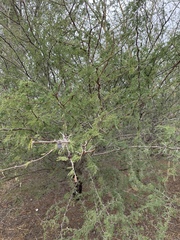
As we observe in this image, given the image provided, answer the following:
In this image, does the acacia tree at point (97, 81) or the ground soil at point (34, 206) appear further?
the ground soil at point (34, 206)

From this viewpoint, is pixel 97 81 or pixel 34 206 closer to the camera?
pixel 97 81

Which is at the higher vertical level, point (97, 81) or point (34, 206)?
point (97, 81)

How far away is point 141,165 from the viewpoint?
2367 millimetres

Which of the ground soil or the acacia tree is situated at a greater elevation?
the acacia tree

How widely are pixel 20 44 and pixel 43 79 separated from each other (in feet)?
1.70

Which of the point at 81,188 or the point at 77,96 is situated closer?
the point at 77,96

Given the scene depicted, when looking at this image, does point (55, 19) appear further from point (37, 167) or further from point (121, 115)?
point (37, 167)

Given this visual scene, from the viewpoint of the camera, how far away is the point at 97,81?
82.5 inches

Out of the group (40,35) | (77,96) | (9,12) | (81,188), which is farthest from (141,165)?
(9,12)

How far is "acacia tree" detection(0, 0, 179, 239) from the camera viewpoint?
209cm

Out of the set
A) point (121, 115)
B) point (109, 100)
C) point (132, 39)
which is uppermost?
point (132, 39)

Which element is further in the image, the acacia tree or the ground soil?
the ground soil

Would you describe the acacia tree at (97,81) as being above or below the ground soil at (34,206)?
above

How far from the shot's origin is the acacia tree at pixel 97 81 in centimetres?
209
